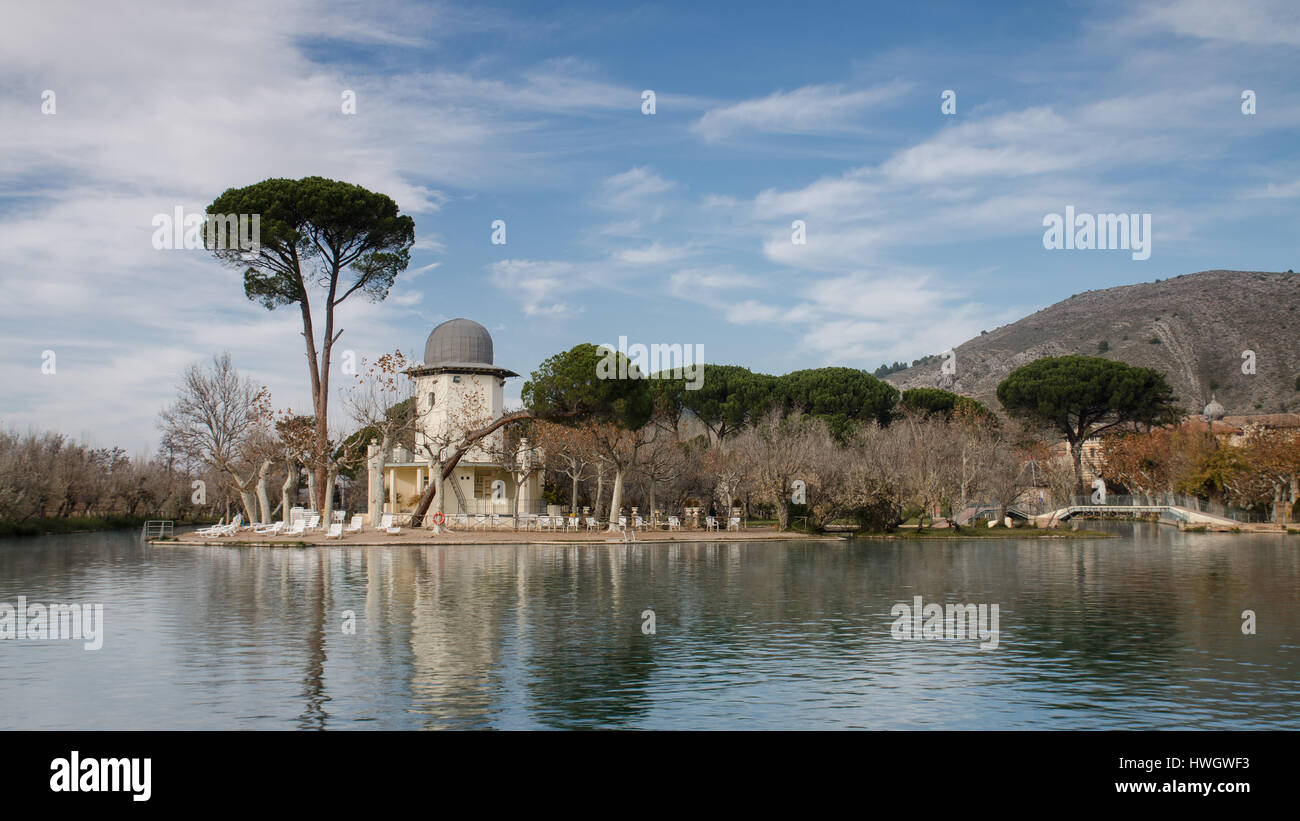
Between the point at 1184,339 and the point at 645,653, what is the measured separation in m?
128

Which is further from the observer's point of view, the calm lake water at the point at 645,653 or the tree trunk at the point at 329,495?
the tree trunk at the point at 329,495

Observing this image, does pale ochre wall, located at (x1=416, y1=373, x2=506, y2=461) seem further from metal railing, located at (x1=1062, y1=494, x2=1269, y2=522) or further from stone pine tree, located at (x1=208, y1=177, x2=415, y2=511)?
metal railing, located at (x1=1062, y1=494, x2=1269, y2=522)

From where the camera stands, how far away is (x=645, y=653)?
44.4ft

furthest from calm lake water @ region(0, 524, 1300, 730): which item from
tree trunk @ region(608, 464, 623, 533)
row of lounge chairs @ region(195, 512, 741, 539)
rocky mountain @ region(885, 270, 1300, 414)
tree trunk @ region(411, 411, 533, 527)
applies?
rocky mountain @ region(885, 270, 1300, 414)

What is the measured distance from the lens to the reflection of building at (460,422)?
51344 mm

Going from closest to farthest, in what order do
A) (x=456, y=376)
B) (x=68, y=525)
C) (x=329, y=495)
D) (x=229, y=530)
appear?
1. (x=229, y=530)
2. (x=329, y=495)
3. (x=456, y=376)
4. (x=68, y=525)

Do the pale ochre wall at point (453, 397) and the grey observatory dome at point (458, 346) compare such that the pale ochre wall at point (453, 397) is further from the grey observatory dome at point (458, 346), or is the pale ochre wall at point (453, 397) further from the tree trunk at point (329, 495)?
the tree trunk at point (329, 495)

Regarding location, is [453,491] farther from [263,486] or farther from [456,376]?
[263,486]

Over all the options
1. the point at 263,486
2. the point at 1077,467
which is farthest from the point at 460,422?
the point at 1077,467

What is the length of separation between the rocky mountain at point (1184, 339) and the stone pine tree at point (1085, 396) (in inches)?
974

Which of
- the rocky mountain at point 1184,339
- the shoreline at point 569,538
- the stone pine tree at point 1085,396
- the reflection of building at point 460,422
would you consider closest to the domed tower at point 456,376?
the reflection of building at point 460,422

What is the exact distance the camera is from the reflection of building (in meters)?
51.3

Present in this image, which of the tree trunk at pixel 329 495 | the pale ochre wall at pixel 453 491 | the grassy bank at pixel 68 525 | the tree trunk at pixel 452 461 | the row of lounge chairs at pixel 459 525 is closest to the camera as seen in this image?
the row of lounge chairs at pixel 459 525
